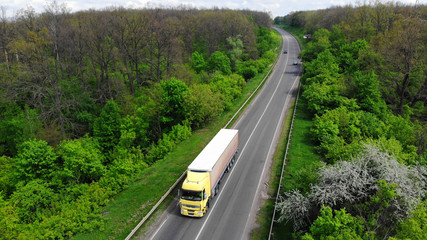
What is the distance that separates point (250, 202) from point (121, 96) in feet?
125

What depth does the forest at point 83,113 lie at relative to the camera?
74.4 ft

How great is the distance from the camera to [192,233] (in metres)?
19.3

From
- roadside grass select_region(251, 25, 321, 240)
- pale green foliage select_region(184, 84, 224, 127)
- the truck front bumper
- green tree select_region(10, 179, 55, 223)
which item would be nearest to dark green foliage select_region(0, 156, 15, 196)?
green tree select_region(10, 179, 55, 223)

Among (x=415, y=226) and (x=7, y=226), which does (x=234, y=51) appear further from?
(x=7, y=226)

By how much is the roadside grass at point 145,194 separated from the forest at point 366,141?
38.0 feet

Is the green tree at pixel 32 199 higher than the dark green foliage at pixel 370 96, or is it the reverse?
the dark green foliage at pixel 370 96

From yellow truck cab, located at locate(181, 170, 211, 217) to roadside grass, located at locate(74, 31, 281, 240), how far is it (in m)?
3.11

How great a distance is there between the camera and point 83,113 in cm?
4434

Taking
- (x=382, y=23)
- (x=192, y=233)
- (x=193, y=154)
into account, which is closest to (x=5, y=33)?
(x=193, y=154)

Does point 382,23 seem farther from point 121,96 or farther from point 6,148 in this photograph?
point 6,148

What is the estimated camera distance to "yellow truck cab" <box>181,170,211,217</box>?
64.2 feet

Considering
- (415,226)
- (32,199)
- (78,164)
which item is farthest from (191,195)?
(32,199)

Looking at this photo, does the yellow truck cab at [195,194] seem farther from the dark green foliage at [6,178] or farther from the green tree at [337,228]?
the dark green foliage at [6,178]

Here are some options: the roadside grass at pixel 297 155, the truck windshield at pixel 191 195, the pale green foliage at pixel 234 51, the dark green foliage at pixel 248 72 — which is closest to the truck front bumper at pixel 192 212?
the truck windshield at pixel 191 195
